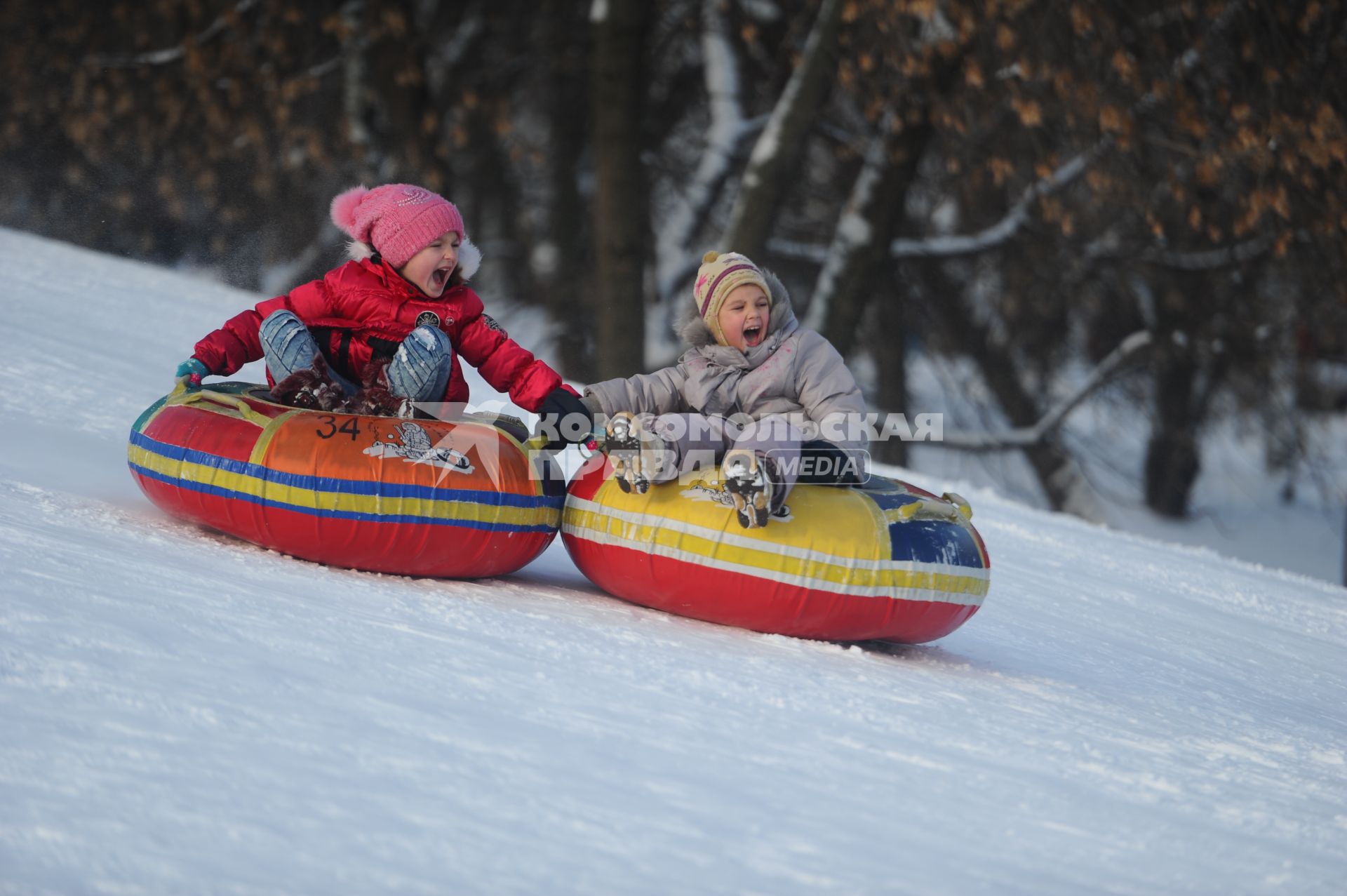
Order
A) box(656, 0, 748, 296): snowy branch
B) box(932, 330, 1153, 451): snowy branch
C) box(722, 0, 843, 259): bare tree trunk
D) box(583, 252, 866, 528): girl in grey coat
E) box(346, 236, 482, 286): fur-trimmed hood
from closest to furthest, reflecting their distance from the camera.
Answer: box(583, 252, 866, 528): girl in grey coat < box(346, 236, 482, 286): fur-trimmed hood < box(722, 0, 843, 259): bare tree trunk < box(656, 0, 748, 296): snowy branch < box(932, 330, 1153, 451): snowy branch

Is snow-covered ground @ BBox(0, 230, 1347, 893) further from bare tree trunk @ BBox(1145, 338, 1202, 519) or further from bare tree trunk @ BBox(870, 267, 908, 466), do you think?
bare tree trunk @ BBox(1145, 338, 1202, 519)

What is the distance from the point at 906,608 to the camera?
132 inches

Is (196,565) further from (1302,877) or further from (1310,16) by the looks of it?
(1310,16)

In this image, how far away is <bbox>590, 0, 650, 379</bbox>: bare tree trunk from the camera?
8.88 m

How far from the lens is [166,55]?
1059 cm

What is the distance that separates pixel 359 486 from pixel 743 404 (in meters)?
1.08

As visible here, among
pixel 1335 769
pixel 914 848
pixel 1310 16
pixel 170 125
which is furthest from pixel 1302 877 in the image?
pixel 170 125

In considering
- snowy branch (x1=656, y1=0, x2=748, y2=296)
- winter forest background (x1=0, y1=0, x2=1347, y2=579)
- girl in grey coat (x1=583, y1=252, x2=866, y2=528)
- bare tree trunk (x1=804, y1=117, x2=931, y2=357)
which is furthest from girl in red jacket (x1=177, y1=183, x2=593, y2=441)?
snowy branch (x1=656, y1=0, x2=748, y2=296)

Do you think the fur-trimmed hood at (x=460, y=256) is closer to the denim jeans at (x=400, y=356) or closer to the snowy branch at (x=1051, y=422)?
the denim jeans at (x=400, y=356)

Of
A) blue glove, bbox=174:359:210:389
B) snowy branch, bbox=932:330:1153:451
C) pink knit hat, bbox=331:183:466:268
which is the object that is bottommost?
blue glove, bbox=174:359:210:389

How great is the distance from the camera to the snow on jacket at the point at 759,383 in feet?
11.9

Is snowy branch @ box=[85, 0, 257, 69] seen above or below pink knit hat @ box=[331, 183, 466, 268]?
above

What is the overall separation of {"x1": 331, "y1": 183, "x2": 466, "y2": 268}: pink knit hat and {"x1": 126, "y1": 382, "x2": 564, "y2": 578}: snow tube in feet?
1.84

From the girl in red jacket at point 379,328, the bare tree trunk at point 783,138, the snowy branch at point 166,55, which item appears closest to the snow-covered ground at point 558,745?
the girl in red jacket at point 379,328
